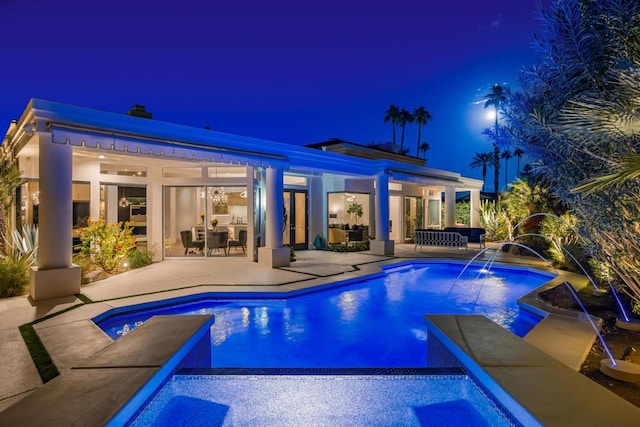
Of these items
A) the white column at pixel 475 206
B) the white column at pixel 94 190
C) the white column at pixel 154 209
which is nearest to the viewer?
the white column at pixel 94 190

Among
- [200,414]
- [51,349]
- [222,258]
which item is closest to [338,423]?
[200,414]

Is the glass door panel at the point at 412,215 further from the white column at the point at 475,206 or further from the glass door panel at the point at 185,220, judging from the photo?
the glass door panel at the point at 185,220

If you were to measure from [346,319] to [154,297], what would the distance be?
4.00 meters

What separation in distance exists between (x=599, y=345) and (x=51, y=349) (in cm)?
716

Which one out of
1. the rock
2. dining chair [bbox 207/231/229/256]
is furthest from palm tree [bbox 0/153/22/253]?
the rock

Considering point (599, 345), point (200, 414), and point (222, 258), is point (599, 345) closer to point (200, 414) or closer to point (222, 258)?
point (200, 414)

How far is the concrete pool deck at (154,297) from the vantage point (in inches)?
164

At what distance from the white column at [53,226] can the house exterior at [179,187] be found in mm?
18

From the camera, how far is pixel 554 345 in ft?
15.3

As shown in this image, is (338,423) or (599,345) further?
(599,345)

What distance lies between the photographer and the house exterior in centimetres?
705

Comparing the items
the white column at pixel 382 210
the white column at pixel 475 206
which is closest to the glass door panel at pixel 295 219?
the white column at pixel 382 210

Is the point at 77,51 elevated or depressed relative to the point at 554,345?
elevated

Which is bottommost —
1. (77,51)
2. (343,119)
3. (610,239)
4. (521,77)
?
(610,239)
